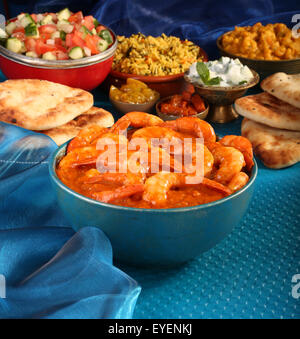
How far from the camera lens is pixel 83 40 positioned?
7.20ft

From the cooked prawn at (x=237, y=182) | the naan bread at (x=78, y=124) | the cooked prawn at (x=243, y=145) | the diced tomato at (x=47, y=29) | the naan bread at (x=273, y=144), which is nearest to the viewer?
the cooked prawn at (x=237, y=182)

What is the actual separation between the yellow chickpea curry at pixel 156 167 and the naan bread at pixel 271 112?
2.14 ft

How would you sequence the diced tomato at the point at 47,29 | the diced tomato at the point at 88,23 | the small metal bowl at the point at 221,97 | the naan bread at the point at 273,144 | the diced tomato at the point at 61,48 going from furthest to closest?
the diced tomato at the point at 88,23, the diced tomato at the point at 47,29, the diced tomato at the point at 61,48, the small metal bowl at the point at 221,97, the naan bread at the point at 273,144

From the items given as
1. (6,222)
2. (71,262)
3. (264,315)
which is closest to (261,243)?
(264,315)

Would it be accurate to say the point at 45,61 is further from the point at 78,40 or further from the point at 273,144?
the point at 273,144

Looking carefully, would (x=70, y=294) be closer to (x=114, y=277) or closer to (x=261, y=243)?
(x=114, y=277)

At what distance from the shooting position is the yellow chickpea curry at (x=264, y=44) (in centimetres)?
242

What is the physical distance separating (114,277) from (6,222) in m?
0.45

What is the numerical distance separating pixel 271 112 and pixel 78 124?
823mm

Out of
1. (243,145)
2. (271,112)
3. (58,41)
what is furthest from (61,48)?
(243,145)

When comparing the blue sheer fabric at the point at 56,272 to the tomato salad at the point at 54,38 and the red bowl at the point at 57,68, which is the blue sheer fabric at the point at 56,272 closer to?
the red bowl at the point at 57,68

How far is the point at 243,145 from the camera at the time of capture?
43.6 inches

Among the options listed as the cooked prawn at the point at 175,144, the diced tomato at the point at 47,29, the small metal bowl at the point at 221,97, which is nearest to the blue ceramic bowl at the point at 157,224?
the cooked prawn at the point at 175,144

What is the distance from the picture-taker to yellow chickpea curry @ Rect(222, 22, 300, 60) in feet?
7.95
